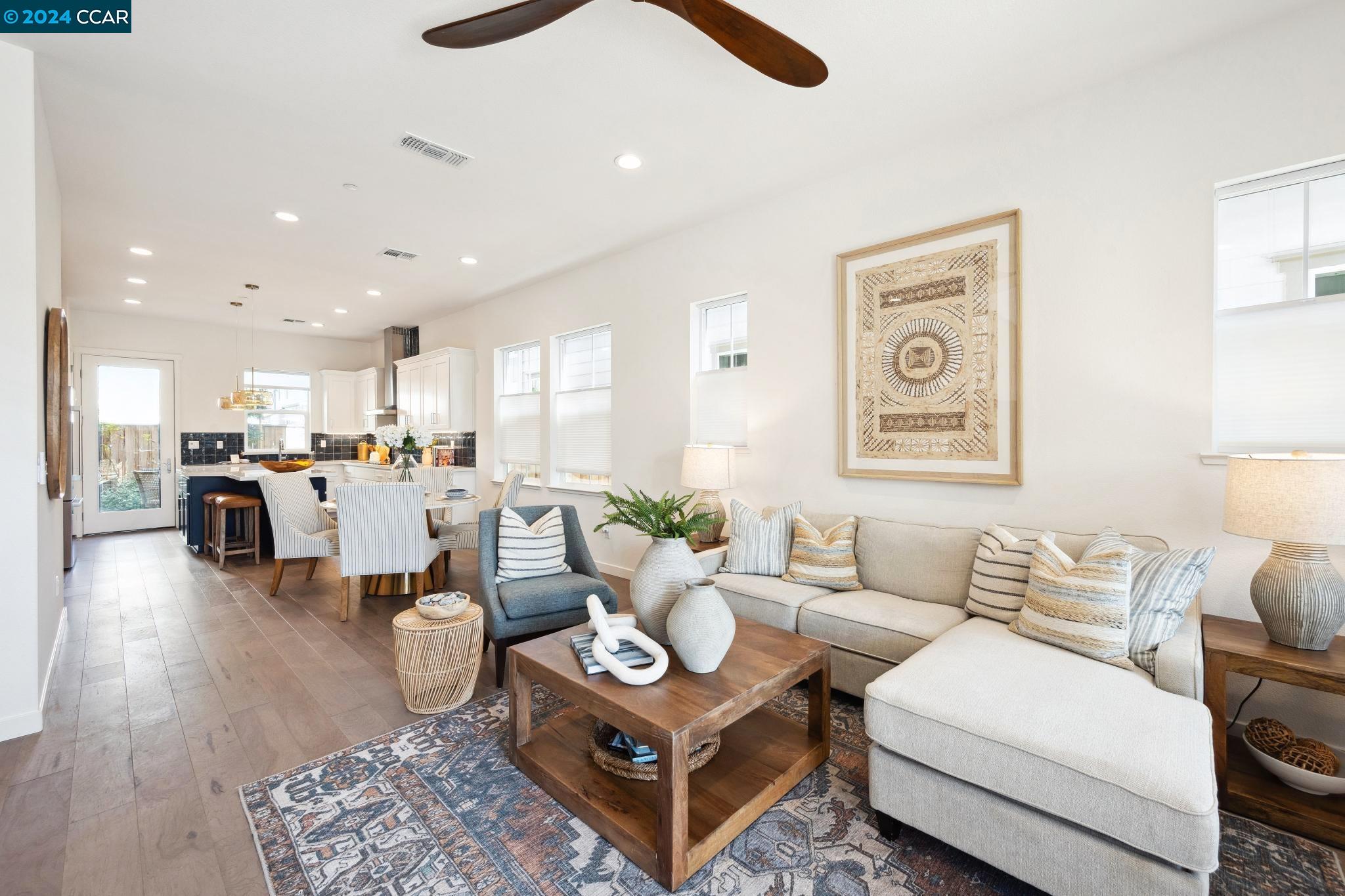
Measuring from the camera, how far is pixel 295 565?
5520 millimetres

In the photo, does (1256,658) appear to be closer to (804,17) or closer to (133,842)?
(804,17)

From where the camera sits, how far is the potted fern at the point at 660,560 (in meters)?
2.04

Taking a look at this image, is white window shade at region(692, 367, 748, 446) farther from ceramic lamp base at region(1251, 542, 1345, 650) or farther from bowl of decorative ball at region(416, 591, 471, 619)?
ceramic lamp base at region(1251, 542, 1345, 650)

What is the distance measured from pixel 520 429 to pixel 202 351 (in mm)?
5118

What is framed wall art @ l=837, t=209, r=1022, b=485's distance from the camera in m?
2.84

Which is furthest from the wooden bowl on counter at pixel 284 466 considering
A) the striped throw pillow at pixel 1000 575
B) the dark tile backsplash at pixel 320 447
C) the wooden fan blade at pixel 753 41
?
the striped throw pillow at pixel 1000 575

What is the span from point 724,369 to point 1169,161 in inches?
99.2

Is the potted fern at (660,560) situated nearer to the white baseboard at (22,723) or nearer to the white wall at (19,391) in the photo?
the white wall at (19,391)

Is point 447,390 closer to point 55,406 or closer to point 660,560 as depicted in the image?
point 55,406

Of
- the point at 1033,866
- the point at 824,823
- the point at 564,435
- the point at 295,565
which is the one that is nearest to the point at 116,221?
the point at 295,565

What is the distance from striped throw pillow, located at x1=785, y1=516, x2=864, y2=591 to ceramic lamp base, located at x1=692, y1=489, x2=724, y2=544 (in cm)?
70

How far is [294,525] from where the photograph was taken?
4.42 meters

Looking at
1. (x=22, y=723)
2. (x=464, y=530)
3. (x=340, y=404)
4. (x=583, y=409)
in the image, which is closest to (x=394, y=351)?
(x=340, y=404)

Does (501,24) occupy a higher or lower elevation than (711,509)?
higher
